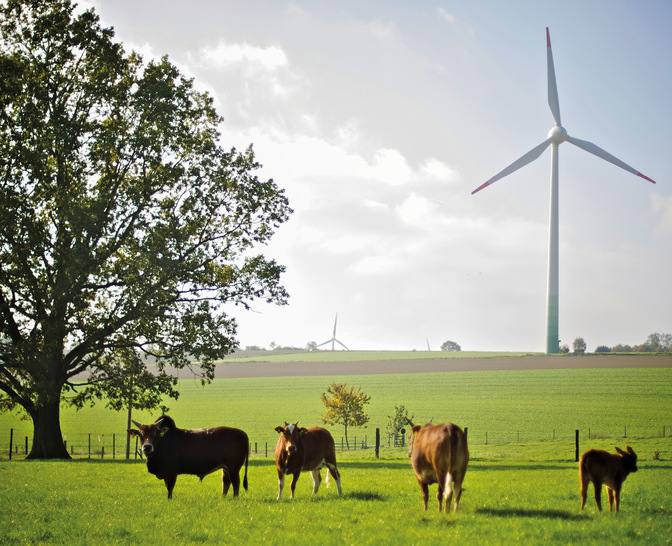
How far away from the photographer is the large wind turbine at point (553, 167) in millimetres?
77000

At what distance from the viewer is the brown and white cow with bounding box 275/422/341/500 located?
13.0 metres

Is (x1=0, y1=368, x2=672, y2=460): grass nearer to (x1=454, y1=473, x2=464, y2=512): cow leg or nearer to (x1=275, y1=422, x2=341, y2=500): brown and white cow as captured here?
(x1=275, y1=422, x2=341, y2=500): brown and white cow

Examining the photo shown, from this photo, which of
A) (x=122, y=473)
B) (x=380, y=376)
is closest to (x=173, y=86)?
(x=122, y=473)

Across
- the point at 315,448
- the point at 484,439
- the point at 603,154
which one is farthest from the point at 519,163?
the point at 315,448

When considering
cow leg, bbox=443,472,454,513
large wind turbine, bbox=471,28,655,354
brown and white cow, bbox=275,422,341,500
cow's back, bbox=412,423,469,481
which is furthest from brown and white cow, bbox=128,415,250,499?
large wind turbine, bbox=471,28,655,354

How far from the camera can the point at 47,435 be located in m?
28.9

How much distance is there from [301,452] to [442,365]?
367 ft

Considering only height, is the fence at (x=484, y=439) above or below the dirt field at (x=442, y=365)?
below

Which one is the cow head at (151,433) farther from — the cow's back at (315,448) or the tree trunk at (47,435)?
the tree trunk at (47,435)

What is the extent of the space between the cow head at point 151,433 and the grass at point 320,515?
3.57ft

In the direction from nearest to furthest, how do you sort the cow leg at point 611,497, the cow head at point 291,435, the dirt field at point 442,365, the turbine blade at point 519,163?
the cow leg at point 611,497, the cow head at point 291,435, the turbine blade at point 519,163, the dirt field at point 442,365

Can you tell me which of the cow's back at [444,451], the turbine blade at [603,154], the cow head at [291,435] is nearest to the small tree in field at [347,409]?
the turbine blade at [603,154]

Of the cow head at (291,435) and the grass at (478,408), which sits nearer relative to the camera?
the cow head at (291,435)

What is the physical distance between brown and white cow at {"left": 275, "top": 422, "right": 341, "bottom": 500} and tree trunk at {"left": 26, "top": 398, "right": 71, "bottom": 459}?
62.8 feet
